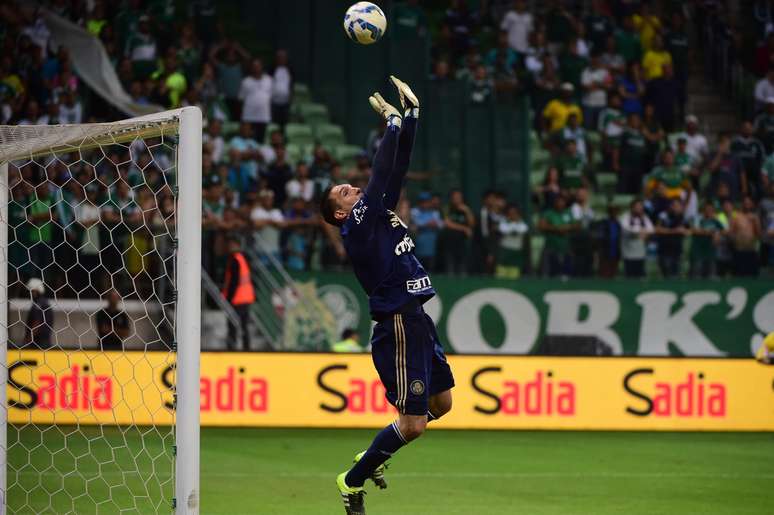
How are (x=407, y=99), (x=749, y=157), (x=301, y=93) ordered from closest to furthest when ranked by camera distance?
(x=407, y=99) < (x=749, y=157) < (x=301, y=93)

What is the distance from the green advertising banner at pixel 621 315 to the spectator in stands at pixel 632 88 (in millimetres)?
4846

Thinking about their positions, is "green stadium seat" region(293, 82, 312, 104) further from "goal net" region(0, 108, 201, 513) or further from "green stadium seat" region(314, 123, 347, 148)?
"goal net" region(0, 108, 201, 513)

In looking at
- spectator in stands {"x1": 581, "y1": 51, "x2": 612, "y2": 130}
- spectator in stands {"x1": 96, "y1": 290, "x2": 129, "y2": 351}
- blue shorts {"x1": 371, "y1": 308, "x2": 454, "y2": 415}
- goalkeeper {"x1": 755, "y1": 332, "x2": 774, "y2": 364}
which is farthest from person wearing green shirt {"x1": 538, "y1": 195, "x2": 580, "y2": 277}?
blue shorts {"x1": 371, "y1": 308, "x2": 454, "y2": 415}

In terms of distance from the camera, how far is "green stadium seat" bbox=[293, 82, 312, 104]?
21392 millimetres

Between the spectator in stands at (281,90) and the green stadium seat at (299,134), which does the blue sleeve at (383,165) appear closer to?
the green stadium seat at (299,134)

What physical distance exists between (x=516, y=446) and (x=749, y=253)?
20.9ft

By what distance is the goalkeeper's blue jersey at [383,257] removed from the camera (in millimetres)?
7625

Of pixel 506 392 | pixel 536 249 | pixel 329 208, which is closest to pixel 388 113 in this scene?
pixel 329 208

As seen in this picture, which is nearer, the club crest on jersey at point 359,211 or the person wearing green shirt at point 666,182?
the club crest on jersey at point 359,211

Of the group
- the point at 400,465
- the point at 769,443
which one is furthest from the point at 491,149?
the point at 400,465

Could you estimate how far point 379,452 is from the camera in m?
7.66

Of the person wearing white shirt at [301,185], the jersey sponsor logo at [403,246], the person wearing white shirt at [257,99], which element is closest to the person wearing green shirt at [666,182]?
the person wearing white shirt at [301,185]

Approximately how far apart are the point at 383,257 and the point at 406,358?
610 mm

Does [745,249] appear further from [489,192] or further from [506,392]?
[506,392]
